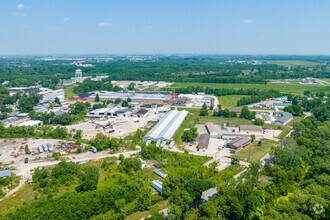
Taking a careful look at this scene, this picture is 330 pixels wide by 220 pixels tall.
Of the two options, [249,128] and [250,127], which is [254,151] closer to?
[249,128]

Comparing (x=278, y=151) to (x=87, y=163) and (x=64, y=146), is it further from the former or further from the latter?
(x=64, y=146)

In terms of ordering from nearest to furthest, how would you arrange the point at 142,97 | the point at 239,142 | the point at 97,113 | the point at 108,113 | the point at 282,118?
the point at 239,142 < the point at 282,118 < the point at 97,113 < the point at 108,113 < the point at 142,97

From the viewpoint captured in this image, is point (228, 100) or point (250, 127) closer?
point (250, 127)

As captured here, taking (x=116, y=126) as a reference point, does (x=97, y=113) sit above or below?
above

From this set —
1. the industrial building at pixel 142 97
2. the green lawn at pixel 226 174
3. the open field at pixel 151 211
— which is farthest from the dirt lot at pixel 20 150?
the industrial building at pixel 142 97

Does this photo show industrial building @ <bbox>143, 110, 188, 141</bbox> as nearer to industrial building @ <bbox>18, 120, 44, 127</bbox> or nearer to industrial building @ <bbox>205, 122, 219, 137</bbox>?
industrial building @ <bbox>205, 122, 219, 137</bbox>

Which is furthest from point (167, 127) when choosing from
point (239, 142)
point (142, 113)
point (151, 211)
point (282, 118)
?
point (282, 118)

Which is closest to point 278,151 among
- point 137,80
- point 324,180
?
point 324,180

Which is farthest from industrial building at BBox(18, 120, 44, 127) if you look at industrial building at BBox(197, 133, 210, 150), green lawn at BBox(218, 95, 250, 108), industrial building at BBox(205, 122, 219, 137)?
green lawn at BBox(218, 95, 250, 108)
